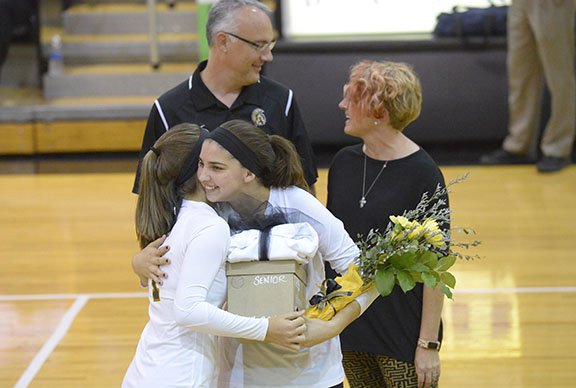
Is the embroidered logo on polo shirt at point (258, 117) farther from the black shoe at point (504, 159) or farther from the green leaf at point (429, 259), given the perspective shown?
the black shoe at point (504, 159)

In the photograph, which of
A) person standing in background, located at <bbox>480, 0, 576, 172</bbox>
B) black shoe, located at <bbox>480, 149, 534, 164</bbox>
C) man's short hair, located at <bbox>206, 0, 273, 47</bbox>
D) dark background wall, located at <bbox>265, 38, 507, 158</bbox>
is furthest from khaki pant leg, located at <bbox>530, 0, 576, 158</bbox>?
man's short hair, located at <bbox>206, 0, 273, 47</bbox>

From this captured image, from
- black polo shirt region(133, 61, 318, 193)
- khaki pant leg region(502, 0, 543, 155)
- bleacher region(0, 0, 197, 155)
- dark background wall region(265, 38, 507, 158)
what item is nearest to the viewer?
black polo shirt region(133, 61, 318, 193)

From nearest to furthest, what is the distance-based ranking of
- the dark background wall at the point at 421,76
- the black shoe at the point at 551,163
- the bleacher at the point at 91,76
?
1. the black shoe at the point at 551,163
2. the dark background wall at the point at 421,76
3. the bleacher at the point at 91,76

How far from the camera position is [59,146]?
7469 mm

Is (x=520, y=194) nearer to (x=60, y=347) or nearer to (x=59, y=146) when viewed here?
(x=60, y=347)

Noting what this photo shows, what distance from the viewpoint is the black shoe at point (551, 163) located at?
21.5 feet

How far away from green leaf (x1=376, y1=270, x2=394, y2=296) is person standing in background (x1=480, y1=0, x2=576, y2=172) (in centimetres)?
486

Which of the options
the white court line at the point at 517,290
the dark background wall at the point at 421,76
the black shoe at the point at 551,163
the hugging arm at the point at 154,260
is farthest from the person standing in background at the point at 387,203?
the dark background wall at the point at 421,76

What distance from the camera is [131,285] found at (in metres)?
4.54

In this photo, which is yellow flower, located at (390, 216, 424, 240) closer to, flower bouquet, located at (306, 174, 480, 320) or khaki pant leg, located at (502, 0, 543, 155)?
flower bouquet, located at (306, 174, 480, 320)

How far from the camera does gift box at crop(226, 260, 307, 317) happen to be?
5.96ft

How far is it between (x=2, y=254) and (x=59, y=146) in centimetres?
254

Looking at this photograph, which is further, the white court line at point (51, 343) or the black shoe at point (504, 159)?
the black shoe at point (504, 159)

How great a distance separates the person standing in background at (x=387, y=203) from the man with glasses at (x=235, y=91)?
0.40 meters
